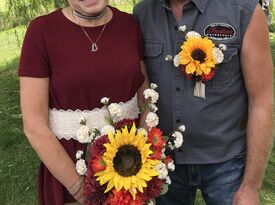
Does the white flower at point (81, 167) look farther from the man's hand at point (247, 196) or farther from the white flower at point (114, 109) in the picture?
the man's hand at point (247, 196)

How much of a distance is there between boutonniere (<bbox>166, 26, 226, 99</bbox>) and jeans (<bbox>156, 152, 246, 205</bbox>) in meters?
0.50

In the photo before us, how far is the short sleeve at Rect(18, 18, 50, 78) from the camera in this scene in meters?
2.25

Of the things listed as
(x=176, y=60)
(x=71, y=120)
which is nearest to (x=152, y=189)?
(x=71, y=120)

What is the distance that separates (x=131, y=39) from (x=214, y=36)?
416 mm

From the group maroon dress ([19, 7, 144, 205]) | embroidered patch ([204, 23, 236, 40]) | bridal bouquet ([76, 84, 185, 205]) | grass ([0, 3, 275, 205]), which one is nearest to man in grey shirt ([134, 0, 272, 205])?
embroidered patch ([204, 23, 236, 40])

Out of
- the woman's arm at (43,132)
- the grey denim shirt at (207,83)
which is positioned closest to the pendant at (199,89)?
the grey denim shirt at (207,83)

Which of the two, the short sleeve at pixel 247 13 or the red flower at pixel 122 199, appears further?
the short sleeve at pixel 247 13

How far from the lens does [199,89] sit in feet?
8.08

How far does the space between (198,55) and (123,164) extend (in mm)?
683

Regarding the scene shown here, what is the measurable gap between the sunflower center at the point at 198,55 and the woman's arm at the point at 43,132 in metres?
0.70

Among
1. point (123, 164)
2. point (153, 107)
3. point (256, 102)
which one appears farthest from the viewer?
point (256, 102)

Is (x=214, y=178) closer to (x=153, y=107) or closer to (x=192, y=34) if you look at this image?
(x=153, y=107)

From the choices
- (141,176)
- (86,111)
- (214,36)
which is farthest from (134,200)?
(214,36)

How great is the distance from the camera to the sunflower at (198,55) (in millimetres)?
2377
